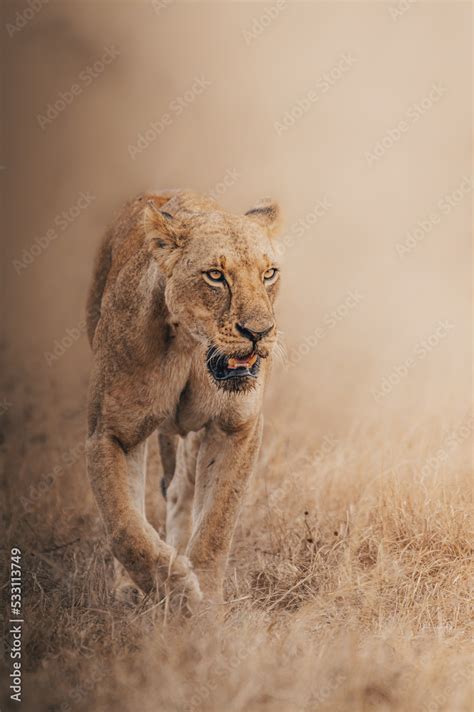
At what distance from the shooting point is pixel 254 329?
307cm

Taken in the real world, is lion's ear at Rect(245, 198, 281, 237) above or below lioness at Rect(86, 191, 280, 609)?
above

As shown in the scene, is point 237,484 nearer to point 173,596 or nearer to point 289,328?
point 173,596

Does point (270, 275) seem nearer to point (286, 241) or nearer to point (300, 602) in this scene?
point (300, 602)

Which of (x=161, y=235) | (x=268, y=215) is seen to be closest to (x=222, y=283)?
(x=161, y=235)

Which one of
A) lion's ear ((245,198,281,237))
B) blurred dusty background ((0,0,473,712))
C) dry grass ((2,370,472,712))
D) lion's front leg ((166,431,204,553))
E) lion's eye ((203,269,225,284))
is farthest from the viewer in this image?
lion's front leg ((166,431,204,553))

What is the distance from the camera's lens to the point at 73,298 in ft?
24.0

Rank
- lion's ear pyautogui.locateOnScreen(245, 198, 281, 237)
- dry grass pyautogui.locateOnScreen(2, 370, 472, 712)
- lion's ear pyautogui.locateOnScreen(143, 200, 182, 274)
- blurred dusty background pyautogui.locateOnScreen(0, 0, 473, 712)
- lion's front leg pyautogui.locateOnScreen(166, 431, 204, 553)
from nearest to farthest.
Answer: dry grass pyautogui.locateOnScreen(2, 370, 472, 712)
lion's ear pyautogui.locateOnScreen(143, 200, 182, 274)
lion's ear pyautogui.locateOnScreen(245, 198, 281, 237)
blurred dusty background pyautogui.locateOnScreen(0, 0, 473, 712)
lion's front leg pyautogui.locateOnScreen(166, 431, 204, 553)

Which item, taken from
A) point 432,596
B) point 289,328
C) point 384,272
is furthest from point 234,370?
point 384,272

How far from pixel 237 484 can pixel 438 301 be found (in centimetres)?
432

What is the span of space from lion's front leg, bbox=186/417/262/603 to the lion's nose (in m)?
0.64

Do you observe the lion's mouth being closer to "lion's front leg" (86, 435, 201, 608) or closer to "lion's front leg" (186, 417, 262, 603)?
"lion's front leg" (186, 417, 262, 603)

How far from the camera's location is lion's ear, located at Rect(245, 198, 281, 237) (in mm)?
3590

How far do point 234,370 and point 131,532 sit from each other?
0.68m

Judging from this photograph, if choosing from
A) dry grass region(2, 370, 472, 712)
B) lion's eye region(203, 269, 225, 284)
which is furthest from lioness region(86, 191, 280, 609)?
dry grass region(2, 370, 472, 712)
